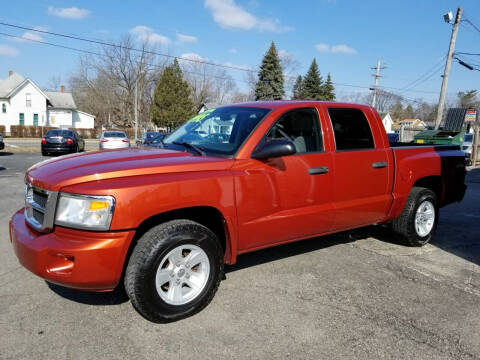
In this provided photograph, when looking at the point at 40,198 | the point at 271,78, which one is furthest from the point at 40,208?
the point at 271,78

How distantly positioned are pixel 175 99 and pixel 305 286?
50801 millimetres

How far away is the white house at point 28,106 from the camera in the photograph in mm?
48000

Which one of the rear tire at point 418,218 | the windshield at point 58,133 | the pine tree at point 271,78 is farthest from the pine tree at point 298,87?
the rear tire at point 418,218

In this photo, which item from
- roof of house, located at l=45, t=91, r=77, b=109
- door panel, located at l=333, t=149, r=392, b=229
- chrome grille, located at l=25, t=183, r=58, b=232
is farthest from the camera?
roof of house, located at l=45, t=91, r=77, b=109

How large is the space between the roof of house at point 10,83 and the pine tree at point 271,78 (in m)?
32.3

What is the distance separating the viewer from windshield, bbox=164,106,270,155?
138 inches

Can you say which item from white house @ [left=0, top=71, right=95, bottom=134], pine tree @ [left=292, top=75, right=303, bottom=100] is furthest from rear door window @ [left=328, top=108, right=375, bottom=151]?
pine tree @ [left=292, top=75, right=303, bottom=100]

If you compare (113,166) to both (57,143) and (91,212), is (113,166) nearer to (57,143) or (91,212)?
(91,212)

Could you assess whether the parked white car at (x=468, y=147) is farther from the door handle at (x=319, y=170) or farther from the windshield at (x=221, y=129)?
the windshield at (x=221, y=129)

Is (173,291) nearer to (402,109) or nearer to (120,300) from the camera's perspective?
(120,300)

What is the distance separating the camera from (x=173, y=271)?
294 centimetres

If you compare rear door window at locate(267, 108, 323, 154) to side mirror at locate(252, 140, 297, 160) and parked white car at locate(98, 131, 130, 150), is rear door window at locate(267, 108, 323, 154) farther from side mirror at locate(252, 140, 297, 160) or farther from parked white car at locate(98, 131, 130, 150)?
parked white car at locate(98, 131, 130, 150)

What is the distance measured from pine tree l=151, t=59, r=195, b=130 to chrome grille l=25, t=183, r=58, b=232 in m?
50.2

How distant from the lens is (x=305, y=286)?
12.1ft
